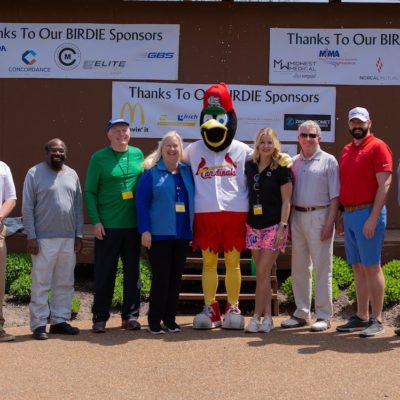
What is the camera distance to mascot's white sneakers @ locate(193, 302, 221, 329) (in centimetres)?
700

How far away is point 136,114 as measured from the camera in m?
10.2

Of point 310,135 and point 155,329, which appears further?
point 310,135

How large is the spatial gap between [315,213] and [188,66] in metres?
4.01

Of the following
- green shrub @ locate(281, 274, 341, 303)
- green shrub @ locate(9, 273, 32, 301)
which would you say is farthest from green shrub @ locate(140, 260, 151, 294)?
green shrub @ locate(281, 274, 341, 303)

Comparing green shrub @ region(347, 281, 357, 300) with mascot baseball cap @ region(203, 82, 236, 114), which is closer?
mascot baseball cap @ region(203, 82, 236, 114)

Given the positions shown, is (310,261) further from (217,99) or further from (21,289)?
(21,289)

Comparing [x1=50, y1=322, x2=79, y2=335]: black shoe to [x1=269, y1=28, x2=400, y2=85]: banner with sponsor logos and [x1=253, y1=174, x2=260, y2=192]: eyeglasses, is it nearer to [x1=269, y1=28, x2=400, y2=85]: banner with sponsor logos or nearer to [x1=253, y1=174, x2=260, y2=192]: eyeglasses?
[x1=253, y1=174, x2=260, y2=192]: eyeglasses

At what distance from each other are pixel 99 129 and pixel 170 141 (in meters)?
3.76

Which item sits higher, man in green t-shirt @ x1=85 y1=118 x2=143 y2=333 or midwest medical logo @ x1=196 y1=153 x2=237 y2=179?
midwest medical logo @ x1=196 y1=153 x2=237 y2=179

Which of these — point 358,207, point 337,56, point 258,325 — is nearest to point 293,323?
→ point 258,325

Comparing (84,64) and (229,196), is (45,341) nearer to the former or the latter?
(229,196)

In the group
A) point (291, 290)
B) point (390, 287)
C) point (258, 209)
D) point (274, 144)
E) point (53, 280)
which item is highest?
point (274, 144)

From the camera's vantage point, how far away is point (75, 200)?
6938 mm

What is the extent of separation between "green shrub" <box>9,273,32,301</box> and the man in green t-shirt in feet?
5.60
